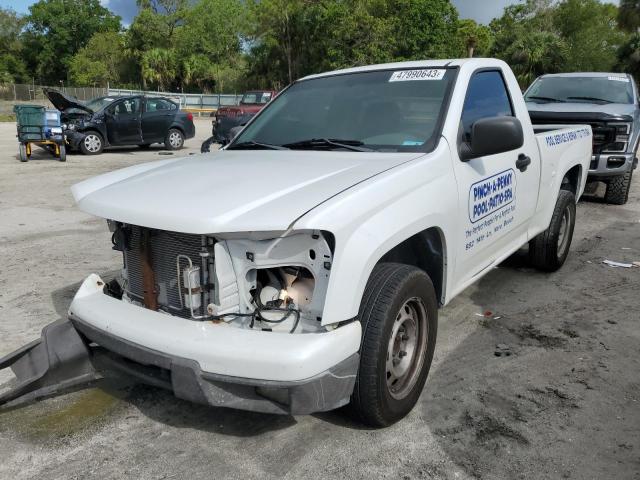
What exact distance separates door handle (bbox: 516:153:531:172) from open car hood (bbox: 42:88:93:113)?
1364 centimetres

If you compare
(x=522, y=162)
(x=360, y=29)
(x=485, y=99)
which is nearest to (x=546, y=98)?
(x=522, y=162)

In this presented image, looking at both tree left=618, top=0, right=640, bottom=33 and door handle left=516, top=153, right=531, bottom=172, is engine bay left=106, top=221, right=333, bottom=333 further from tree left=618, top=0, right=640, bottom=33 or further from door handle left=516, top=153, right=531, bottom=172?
tree left=618, top=0, right=640, bottom=33

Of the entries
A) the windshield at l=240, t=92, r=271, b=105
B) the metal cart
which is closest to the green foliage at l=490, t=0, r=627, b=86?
the windshield at l=240, t=92, r=271, b=105

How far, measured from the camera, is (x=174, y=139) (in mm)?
17125

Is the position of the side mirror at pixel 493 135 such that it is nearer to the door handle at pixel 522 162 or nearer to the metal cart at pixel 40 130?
the door handle at pixel 522 162

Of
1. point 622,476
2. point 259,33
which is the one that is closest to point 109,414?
point 622,476

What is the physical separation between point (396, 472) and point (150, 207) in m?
1.64

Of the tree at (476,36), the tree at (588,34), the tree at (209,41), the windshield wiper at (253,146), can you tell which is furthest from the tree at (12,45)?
the windshield wiper at (253,146)

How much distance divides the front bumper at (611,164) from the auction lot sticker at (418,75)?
582cm

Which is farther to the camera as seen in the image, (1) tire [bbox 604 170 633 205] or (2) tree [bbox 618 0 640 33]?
(2) tree [bbox 618 0 640 33]

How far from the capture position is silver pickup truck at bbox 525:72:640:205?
8.40m

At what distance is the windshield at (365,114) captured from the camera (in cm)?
347

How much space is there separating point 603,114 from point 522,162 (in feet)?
16.9

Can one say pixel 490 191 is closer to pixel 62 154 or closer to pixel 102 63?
pixel 62 154
